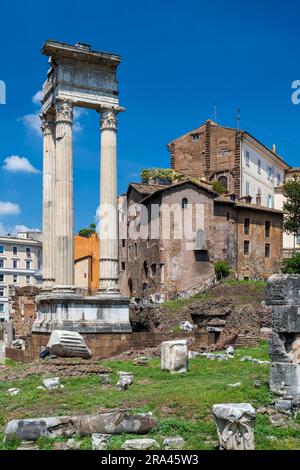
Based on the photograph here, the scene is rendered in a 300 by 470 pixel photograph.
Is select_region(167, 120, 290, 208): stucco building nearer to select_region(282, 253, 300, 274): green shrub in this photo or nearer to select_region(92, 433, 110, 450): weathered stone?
select_region(282, 253, 300, 274): green shrub

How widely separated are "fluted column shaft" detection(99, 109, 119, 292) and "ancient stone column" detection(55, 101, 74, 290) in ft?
4.15

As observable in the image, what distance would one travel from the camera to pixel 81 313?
21969 millimetres

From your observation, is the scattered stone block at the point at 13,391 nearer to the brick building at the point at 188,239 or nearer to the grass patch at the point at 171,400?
the grass patch at the point at 171,400

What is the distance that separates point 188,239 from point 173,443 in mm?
36320

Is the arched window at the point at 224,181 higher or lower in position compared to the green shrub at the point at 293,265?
higher

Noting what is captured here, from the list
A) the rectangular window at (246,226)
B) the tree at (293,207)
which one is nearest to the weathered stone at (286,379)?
the tree at (293,207)

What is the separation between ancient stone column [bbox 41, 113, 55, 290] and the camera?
24391mm

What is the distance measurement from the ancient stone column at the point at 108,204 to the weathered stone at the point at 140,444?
14443 mm

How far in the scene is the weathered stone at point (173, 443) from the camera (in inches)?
347

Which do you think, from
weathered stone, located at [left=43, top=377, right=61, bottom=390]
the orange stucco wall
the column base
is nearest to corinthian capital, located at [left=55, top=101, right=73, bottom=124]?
the column base

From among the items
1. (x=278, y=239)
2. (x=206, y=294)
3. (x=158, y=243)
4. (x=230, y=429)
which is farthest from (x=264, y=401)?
(x=278, y=239)

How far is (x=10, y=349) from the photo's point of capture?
82.1ft

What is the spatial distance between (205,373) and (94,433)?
20.1 feet

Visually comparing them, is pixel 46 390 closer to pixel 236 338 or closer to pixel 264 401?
pixel 264 401
